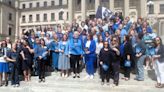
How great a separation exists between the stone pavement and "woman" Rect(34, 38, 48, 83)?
342 mm

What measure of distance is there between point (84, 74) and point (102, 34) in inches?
77.6

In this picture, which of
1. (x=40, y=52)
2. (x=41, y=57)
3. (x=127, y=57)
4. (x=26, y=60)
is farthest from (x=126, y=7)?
(x=127, y=57)

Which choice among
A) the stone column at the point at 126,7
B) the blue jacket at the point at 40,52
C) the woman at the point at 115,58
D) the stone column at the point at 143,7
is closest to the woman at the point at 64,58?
the blue jacket at the point at 40,52

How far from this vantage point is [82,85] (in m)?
12.2

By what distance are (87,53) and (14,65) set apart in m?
3.07

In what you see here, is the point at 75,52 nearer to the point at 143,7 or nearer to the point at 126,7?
the point at 143,7

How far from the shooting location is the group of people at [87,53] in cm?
1205

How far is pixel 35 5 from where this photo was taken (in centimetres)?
7950

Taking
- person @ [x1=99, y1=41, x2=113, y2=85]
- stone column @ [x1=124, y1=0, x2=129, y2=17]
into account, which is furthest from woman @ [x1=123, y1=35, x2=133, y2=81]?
stone column @ [x1=124, y1=0, x2=129, y2=17]

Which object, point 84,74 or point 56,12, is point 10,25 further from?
point 84,74

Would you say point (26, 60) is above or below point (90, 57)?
below

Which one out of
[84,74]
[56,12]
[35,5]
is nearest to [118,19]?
[84,74]

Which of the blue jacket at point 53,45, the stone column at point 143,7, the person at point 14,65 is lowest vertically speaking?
the person at point 14,65

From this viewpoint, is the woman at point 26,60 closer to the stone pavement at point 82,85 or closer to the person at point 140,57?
the stone pavement at point 82,85
